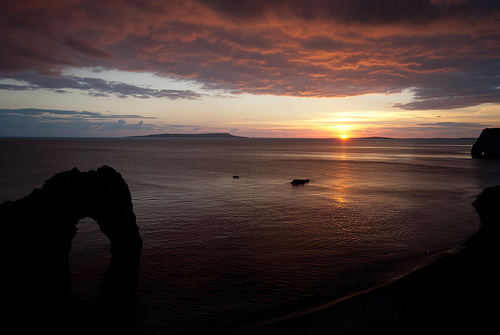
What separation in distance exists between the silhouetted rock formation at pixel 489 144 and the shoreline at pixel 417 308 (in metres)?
117

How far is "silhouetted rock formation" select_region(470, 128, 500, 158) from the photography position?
107m

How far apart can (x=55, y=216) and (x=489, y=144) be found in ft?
442

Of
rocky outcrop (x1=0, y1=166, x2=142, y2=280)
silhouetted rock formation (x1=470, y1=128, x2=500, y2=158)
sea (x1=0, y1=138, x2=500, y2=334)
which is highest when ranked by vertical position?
silhouetted rock formation (x1=470, y1=128, x2=500, y2=158)

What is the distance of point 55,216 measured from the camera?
1484cm

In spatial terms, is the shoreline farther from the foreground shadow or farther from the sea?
the foreground shadow

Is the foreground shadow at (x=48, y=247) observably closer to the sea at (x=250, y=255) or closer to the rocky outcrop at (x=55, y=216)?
the rocky outcrop at (x=55, y=216)

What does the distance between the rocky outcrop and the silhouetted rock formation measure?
424 feet

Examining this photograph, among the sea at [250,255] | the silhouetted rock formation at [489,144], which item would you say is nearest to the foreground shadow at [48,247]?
the sea at [250,255]

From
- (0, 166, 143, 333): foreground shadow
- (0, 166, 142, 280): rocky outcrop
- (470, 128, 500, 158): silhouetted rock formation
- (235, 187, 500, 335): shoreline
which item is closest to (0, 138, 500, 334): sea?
(0, 166, 143, 333): foreground shadow

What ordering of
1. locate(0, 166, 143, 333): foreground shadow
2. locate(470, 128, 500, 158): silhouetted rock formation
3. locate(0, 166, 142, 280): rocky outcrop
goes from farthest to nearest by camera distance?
locate(470, 128, 500, 158): silhouetted rock formation → locate(0, 166, 142, 280): rocky outcrop → locate(0, 166, 143, 333): foreground shadow

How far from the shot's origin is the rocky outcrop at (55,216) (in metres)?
13.7

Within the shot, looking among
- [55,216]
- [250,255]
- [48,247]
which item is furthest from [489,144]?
[48,247]

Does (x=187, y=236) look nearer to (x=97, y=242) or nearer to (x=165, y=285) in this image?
(x=97, y=242)

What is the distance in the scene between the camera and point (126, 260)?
18.0m
